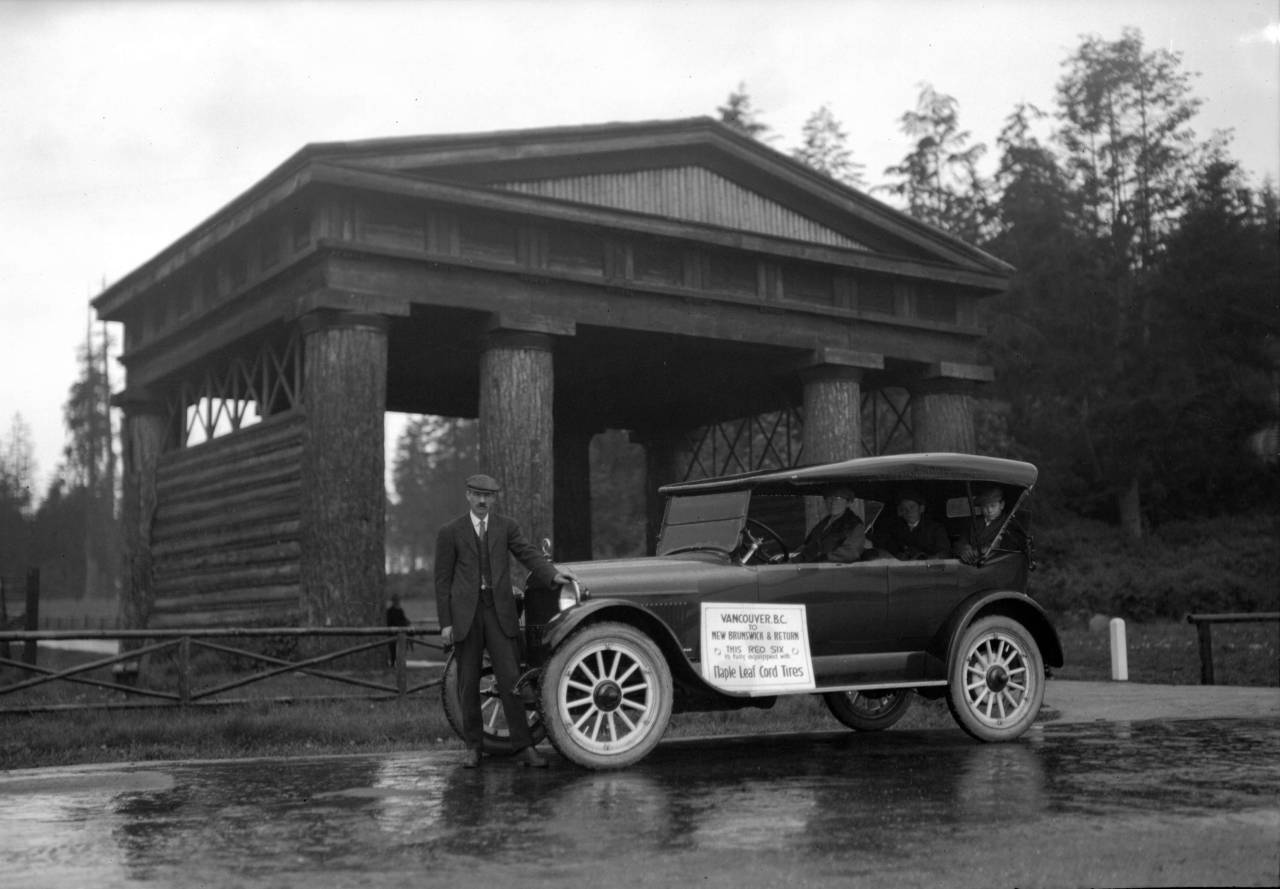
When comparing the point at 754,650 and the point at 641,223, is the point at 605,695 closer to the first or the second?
the point at 754,650

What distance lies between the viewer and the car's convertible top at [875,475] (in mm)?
10180

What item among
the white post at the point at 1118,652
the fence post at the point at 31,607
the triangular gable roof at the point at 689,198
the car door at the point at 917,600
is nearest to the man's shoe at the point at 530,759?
the car door at the point at 917,600

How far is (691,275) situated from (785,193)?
244cm

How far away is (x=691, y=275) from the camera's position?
2080cm

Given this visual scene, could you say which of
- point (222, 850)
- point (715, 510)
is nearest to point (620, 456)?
point (715, 510)

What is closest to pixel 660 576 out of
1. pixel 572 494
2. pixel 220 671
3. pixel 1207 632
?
pixel 220 671

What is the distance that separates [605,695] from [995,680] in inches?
125

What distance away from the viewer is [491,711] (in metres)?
10.1

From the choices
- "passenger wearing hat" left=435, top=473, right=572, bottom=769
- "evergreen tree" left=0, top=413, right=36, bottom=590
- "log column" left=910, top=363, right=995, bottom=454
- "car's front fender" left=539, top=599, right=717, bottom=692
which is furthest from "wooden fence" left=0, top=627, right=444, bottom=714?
"evergreen tree" left=0, top=413, right=36, bottom=590

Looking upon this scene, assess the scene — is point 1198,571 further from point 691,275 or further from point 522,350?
point 522,350

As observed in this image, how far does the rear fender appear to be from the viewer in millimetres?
10219

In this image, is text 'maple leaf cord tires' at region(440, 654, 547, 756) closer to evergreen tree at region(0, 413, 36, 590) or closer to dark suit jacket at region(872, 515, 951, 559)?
dark suit jacket at region(872, 515, 951, 559)

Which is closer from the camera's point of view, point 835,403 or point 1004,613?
point 1004,613

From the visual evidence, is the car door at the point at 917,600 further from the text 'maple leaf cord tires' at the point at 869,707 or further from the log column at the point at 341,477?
the log column at the point at 341,477
